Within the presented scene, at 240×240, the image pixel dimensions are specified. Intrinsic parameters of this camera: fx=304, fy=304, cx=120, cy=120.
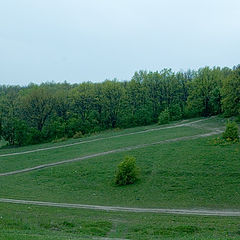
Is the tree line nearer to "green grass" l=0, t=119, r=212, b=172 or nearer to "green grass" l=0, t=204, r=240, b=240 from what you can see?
"green grass" l=0, t=119, r=212, b=172

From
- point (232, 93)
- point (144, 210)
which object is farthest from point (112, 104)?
point (144, 210)

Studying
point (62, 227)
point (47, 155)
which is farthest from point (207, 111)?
point (62, 227)

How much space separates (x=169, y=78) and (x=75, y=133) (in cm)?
2846

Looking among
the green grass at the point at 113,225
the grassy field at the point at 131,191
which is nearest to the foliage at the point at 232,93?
the grassy field at the point at 131,191

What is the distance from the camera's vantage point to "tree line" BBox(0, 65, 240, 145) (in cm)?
6151

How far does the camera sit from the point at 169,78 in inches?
2918

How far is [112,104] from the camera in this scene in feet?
228

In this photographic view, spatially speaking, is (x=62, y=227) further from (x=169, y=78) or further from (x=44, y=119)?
(x=169, y=78)

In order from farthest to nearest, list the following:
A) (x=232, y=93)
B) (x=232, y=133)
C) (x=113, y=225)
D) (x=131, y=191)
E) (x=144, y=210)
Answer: (x=232, y=93) < (x=232, y=133) < (x=131, y=191) < (x=144, y=210) < (x=113, y=225)

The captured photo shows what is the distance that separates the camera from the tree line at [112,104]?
2422 inches

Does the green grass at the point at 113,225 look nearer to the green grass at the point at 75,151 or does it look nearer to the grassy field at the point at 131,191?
the grassy field at the point at 131,191

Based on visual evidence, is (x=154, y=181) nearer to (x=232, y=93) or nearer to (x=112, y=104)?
(x=232, y=93)

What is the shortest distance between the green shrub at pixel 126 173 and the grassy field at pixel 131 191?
2.43ft

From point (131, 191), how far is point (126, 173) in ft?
7.28
